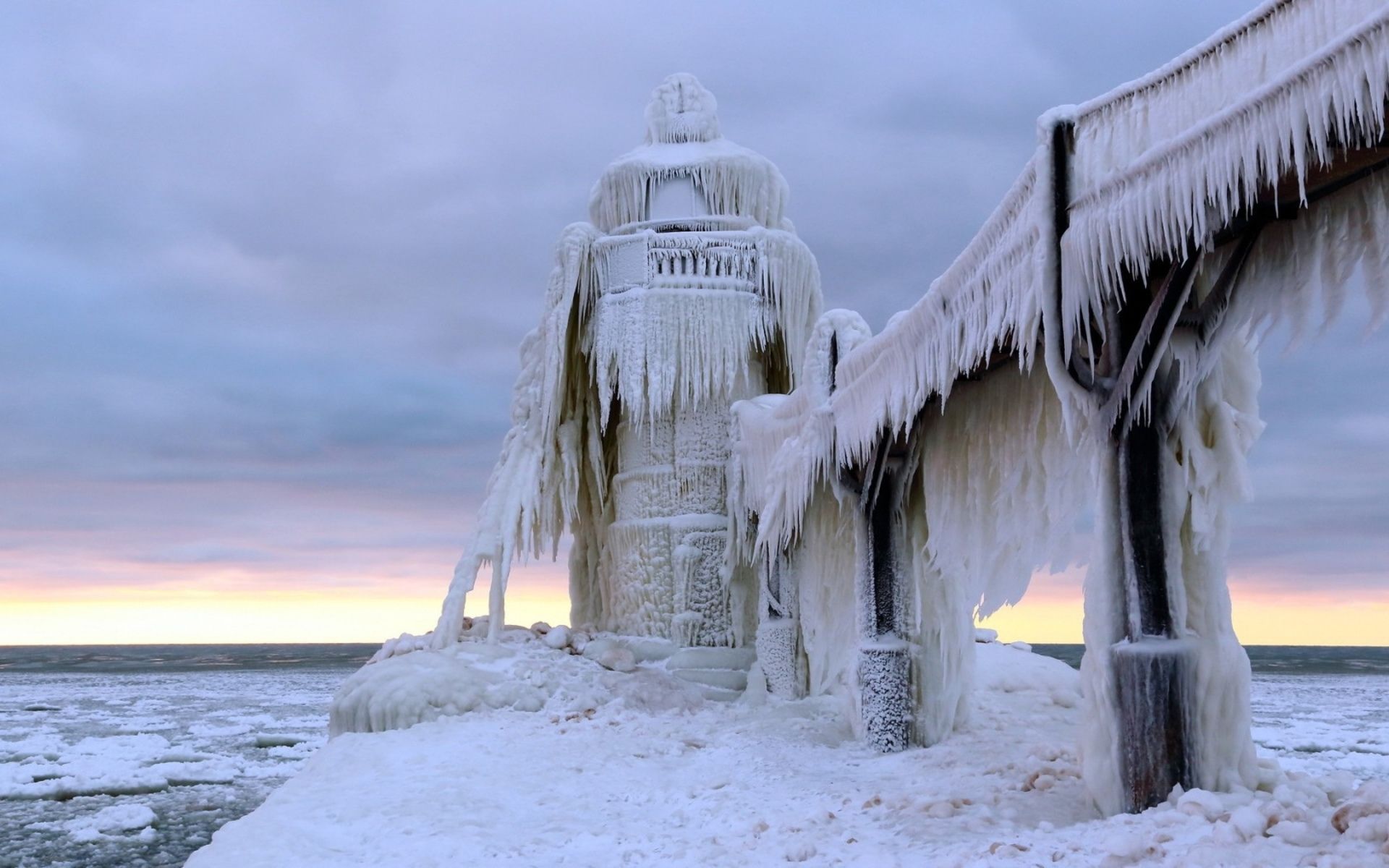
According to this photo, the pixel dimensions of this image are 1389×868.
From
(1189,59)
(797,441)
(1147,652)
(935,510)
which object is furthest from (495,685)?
(1189,59)

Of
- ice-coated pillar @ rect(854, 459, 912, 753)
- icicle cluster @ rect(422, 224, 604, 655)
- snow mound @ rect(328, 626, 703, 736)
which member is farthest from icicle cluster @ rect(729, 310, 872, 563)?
icicle cluster @ rect(422, 224, 604, 655)

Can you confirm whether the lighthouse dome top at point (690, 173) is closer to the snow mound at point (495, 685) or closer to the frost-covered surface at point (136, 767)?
the snow mound at point (495, 685)

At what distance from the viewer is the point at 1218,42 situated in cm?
514

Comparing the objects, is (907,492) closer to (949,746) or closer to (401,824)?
(949,746)

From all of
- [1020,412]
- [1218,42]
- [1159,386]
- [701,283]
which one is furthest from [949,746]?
[701,283]

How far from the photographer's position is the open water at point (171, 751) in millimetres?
12047

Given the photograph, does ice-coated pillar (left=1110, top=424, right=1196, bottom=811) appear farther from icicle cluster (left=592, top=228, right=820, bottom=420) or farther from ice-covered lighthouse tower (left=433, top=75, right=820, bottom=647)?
icicle cluster (left=592, top=228, right=820, bottom=420)

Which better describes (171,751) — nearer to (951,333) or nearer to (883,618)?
(883,618)

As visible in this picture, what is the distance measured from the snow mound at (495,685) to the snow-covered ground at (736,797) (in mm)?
48

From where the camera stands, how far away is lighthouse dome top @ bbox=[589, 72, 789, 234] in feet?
47.8

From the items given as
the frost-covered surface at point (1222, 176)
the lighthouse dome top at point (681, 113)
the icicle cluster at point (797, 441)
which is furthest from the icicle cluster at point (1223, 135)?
the lighthouse dome top at point (681, 113)

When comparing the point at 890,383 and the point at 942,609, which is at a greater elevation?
the point at 890,383

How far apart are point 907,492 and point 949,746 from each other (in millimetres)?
2056

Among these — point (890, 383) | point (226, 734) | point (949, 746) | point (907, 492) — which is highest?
point (890, 383)
